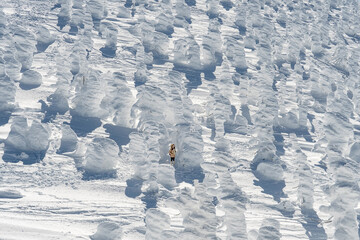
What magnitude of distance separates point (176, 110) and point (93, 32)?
17.2ft

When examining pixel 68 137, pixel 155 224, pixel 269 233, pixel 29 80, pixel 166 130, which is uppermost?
pixel 269 233

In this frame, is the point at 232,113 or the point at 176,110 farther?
the point at 232,113

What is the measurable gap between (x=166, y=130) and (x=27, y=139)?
7.49ft

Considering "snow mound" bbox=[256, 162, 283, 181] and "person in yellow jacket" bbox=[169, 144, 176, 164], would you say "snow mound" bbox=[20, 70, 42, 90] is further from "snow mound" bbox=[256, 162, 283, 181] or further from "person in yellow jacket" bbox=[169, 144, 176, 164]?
"snow mound" bbox=[256, 162, 283, 181]

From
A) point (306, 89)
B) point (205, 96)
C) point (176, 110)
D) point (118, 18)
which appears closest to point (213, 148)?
point (176, 110)

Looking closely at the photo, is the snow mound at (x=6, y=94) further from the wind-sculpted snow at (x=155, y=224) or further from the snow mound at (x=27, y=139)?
the wind-sculpted snow at (x=155, y=224)

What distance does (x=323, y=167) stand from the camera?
30.2ft

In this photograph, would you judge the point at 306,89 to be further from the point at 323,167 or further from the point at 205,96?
the point at 323,167

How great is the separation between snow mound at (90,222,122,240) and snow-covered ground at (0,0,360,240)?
17 millimetres

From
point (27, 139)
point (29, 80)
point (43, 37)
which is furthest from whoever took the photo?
point (43, 37)

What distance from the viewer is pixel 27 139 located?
26.4ft

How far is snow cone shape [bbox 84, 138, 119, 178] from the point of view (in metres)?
7.72

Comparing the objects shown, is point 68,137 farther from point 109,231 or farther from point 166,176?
point 109,231

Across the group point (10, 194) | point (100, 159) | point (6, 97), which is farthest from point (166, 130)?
point (6, 97)
